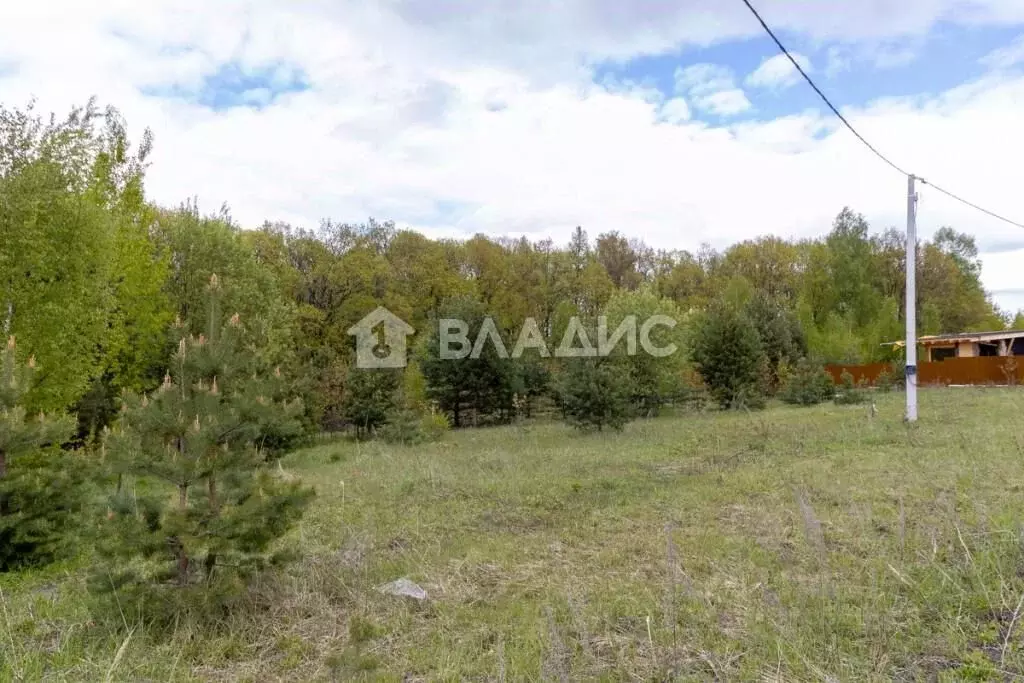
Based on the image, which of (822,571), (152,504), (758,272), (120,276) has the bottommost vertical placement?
(822,571)

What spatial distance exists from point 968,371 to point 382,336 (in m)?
23.7

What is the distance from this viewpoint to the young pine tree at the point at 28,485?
5844 mm

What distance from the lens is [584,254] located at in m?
38.6

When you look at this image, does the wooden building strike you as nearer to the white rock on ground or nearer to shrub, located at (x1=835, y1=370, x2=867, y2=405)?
shrub, located at (x1=835, y1=370, x2=867, y2=405)

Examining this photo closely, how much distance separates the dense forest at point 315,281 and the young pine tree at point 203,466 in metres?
0.61

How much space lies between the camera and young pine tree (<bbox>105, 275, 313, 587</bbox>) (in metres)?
3.96

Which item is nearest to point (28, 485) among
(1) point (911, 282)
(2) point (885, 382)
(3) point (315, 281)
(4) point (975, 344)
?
(1) point (911, 282)

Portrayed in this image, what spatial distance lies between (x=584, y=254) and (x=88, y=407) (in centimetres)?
2797

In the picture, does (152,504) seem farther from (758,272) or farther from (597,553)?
(758,272)

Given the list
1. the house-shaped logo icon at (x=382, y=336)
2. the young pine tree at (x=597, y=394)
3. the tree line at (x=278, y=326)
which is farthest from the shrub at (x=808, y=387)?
the house-shaped logo icon at (x=382, y=336)

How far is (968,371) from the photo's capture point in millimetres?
25406

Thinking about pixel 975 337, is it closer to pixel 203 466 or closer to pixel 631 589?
pixel 631 589

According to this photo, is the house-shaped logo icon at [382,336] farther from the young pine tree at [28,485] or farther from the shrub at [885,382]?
the shrub at [885,382]

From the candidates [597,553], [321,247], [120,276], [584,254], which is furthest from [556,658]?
[584,254]
